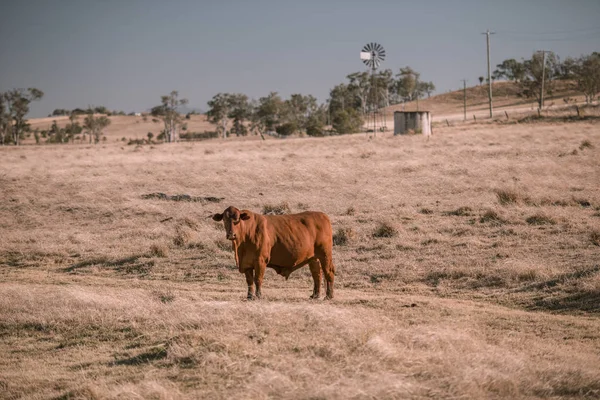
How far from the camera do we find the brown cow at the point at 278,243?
11242 mm

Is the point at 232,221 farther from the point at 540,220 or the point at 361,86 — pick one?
the point at 361,86

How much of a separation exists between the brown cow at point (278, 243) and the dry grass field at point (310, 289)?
1.90 ft

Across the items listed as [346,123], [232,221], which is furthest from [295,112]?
[232,221]

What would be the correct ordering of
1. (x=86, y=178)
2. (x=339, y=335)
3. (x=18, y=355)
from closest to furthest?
(x=339, y=335) → (x=18, y=355) → (x=86, y=178)

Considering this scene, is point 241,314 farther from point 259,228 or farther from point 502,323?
point 502,323

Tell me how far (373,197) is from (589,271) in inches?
423

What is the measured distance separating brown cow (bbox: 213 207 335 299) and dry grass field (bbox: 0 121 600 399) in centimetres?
58

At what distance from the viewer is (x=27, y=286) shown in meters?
13.5

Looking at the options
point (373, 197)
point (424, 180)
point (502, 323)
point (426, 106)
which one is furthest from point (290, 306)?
point (426, 106)

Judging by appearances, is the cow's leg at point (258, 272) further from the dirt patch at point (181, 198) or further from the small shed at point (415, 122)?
the small shed at point (415, 122)

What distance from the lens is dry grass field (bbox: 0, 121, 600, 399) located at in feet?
24.8

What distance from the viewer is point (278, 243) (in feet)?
38.0

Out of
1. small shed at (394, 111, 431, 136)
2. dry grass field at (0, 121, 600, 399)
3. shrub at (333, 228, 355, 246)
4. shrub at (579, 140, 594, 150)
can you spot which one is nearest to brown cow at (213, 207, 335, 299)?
dry grass field at (0, 121, 600, 399)

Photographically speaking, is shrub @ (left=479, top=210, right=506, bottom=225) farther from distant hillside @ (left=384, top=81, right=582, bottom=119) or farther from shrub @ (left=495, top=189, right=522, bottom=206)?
distant hillside @ (left=384, top=81, right=582, bottom=119)
